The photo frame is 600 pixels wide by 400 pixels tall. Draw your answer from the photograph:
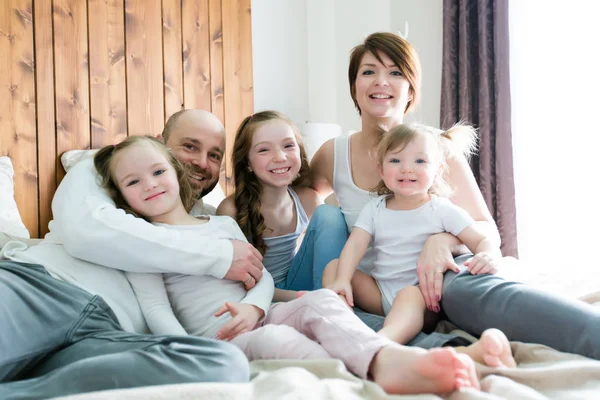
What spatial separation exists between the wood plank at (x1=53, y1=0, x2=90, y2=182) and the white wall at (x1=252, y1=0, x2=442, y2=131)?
1342 mm

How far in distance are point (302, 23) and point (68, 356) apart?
3.62 metres

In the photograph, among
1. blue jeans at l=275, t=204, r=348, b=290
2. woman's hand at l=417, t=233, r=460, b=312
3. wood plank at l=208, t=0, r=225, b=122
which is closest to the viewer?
woman's hand at l=417, t=233, r=460, b=312

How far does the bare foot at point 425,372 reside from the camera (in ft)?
2.55

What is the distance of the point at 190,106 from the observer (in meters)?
3.08

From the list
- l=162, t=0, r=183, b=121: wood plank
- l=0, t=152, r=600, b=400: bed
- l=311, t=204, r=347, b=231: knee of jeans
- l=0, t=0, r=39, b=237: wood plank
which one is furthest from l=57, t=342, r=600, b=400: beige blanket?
l=162, t=0, r=183, b=121: wood plank

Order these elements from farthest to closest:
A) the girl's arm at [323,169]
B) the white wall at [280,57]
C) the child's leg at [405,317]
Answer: the white wall at [280,57] → the girl's arm at [323,169] → the child's leg at [405,317]

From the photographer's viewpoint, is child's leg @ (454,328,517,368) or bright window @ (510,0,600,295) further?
bright window @ (510,0,600,295)

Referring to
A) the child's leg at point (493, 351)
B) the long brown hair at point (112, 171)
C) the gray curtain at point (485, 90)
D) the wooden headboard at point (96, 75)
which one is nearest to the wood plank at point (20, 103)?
the wooden headboard at point (96, 75)

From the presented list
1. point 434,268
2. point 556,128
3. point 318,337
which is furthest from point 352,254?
point 556,128

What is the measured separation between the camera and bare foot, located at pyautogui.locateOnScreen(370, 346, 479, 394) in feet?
2.55

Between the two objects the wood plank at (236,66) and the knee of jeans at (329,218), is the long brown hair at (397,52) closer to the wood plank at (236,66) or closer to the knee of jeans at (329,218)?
the knee of jeans at (329,218)

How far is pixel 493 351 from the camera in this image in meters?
0.88

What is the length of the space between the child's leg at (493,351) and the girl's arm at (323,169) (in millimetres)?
1067

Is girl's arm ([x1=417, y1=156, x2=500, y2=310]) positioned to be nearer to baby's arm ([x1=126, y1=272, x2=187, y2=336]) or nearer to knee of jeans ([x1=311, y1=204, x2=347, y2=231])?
knee of jeans ([x1=311, y1=204, x2=347, y2=231])
